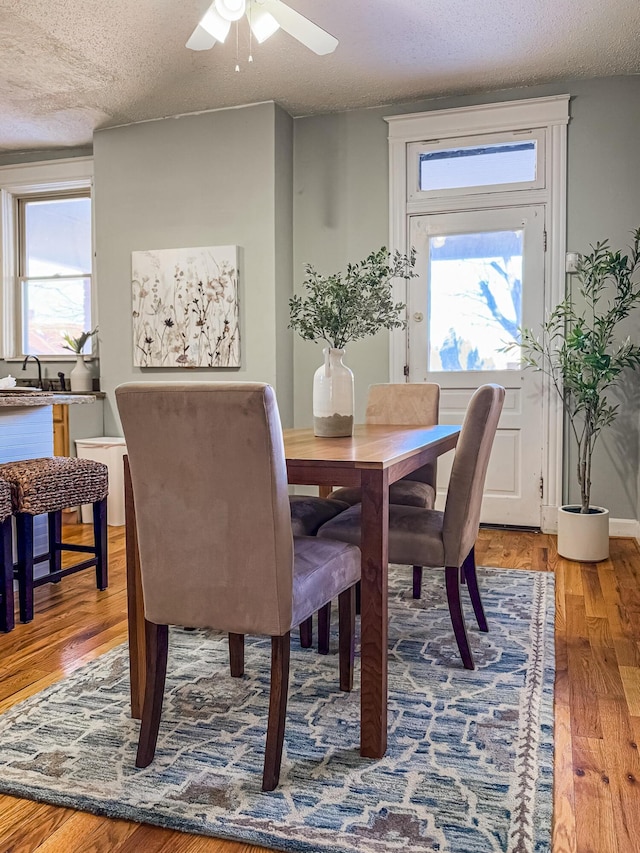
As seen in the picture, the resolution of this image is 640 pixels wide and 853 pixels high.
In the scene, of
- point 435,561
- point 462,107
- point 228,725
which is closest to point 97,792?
point 228,725

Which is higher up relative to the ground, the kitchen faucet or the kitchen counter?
the kitchen faucet

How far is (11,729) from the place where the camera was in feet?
6.23

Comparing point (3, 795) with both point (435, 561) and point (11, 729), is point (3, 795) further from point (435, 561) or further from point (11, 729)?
point (435, 561)

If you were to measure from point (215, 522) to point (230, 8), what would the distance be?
207cm

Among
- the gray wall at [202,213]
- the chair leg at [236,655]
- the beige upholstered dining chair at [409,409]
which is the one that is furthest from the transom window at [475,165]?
the chair leg at [236,655]

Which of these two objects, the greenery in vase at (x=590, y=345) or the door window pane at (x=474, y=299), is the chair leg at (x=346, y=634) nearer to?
the greenery in vase at (x=590, y=345)

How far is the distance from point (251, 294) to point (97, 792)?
3493mm

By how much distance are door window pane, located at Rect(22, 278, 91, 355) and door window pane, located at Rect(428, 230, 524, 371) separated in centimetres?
274

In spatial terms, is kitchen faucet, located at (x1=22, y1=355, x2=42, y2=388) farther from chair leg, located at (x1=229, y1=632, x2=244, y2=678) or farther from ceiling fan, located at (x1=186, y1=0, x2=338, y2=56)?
chair leg, located at (x1=229, y1=632, x2=244, y2=678)

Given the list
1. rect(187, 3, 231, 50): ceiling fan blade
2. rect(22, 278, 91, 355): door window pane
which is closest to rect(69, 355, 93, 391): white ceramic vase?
rect(22, 278, 91, 355): door window pane

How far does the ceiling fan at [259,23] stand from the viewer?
8.72ft

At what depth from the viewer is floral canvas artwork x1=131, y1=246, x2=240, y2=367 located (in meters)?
4.66

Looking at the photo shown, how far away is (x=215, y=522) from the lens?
1.57m

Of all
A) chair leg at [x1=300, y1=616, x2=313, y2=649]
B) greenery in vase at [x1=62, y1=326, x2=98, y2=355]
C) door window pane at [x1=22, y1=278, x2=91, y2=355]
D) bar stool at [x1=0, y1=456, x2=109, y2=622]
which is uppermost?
door window pane at [x1=22, y1=278, x2=91, y2=355]
